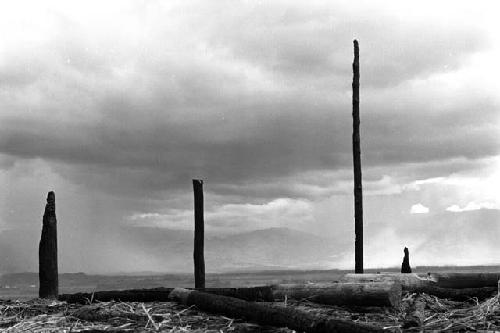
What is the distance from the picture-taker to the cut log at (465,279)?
10977mm

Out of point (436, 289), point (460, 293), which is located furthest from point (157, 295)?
point (460, 293)

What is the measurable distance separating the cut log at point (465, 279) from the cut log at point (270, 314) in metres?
5.00

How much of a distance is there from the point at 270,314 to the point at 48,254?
39.3ft

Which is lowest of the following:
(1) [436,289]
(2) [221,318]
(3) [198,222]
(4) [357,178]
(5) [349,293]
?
(2) [221,318]

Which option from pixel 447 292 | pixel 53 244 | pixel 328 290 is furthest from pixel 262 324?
pixel 53 244

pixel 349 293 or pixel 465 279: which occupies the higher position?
pixel 349 293

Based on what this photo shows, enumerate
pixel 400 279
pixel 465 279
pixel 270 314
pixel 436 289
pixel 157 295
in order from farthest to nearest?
pixel 465 279
pixel 400 279
pixel 436 289
pixel 157 295
pixel 270 314

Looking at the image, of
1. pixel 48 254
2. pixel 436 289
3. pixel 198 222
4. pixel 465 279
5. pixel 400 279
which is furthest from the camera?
pixel 198 222

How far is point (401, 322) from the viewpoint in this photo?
666cm

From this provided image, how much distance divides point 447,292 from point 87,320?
538cm

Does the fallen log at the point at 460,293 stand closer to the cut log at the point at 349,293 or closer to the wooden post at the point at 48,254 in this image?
the cut log at the point at 349,293

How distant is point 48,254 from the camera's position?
55.1 ft

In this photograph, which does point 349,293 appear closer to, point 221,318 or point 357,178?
point 221,318

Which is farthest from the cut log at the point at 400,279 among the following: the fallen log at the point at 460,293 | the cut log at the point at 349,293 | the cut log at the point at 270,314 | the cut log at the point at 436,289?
the cut log at the point at 270,314
